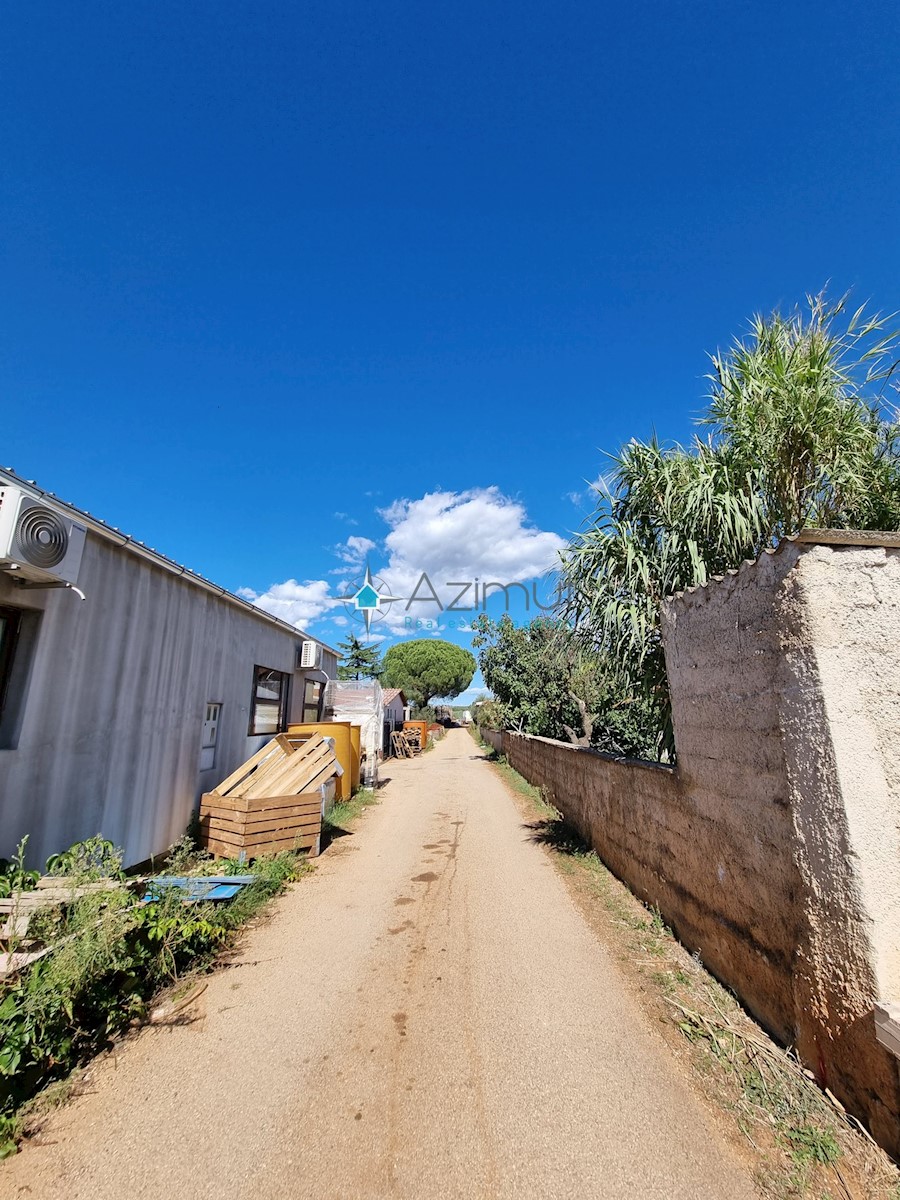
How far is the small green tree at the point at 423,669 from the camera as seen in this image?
136 ft

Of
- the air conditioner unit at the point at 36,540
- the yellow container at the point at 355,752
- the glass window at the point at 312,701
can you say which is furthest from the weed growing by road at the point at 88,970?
the glass window at the point at 312,701

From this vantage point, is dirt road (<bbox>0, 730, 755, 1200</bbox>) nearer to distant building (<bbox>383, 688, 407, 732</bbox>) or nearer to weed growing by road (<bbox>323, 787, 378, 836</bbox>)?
weed growing by road (<bbox>323, 787, 378, 836</bbox>)

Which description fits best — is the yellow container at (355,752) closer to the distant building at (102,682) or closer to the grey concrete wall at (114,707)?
the distant building at (102,682)

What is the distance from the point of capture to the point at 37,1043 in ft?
7.92

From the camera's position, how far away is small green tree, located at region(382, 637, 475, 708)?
41.4 metres

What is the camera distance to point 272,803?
240 inches

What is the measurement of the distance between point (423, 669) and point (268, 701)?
3344cm

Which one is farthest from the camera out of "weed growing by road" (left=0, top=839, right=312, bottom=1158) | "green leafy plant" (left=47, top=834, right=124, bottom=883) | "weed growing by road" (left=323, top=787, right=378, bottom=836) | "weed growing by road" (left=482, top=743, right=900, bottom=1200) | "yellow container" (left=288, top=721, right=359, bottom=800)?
"yellow container" (left=288, top=721, right=359, bottom=800)

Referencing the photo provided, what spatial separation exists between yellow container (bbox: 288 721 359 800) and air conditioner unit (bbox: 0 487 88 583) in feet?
19.1

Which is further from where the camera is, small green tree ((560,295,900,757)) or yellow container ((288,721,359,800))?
yellow container ((288,721,359,800))

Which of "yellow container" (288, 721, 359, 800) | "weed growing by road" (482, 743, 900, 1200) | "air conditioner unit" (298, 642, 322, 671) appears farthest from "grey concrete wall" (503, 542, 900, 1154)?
"air conditioner unit" (298, 642, 322, 671)

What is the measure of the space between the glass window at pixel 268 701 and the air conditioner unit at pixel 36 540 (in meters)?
4.56

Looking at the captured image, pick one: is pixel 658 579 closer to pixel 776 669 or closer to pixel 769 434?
pixel 769 434

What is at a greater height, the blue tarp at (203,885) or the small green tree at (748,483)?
the small green tree at (748,483)
